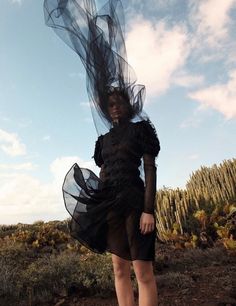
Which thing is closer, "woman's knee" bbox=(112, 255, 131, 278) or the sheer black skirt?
the sheer black skirt

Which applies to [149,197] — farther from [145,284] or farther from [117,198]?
[145,284]

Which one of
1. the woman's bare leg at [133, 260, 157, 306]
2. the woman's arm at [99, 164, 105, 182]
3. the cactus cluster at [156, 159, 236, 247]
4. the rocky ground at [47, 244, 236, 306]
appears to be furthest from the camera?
the cactus cluster at [156, 159, 236, 247]

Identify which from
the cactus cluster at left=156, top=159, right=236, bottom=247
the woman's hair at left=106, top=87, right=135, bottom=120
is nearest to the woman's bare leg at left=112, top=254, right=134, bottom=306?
the woman's hair at left=106, top=87, right=135, bottom=120

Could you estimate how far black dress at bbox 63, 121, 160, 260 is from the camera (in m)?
3.57

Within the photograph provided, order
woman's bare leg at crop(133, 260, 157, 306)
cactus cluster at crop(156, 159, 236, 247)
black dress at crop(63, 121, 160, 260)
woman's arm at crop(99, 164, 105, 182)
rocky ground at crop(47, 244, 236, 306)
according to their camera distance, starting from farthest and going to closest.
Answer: cactus cluster at crop(156, 159, 236, 247), rocky ground at crop(47, 244, 236, 306), woman's arm at crop(99, 164, 105, 182), black dress at crop(63, 121, 160, 260), woman's bare leg at crop(133, 260, 157, 306)

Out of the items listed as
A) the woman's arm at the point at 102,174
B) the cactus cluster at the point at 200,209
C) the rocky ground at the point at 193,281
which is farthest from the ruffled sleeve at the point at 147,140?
the cactus cluster at the point at 200,209

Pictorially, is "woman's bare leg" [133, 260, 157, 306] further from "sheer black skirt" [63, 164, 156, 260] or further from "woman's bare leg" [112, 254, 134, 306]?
"woman's bare leg" [112, 254, 134, 306]

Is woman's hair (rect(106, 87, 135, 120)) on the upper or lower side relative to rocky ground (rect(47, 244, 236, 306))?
upper

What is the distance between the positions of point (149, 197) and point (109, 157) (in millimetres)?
554

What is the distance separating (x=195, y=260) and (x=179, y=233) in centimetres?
206

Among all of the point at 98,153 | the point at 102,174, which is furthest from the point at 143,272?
the point at 98,153

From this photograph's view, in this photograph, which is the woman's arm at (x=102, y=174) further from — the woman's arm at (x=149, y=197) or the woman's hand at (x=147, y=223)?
the woman's hand at (x=147, y=223)

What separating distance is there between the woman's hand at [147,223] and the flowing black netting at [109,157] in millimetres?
41

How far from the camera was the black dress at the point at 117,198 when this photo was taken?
3.57m
